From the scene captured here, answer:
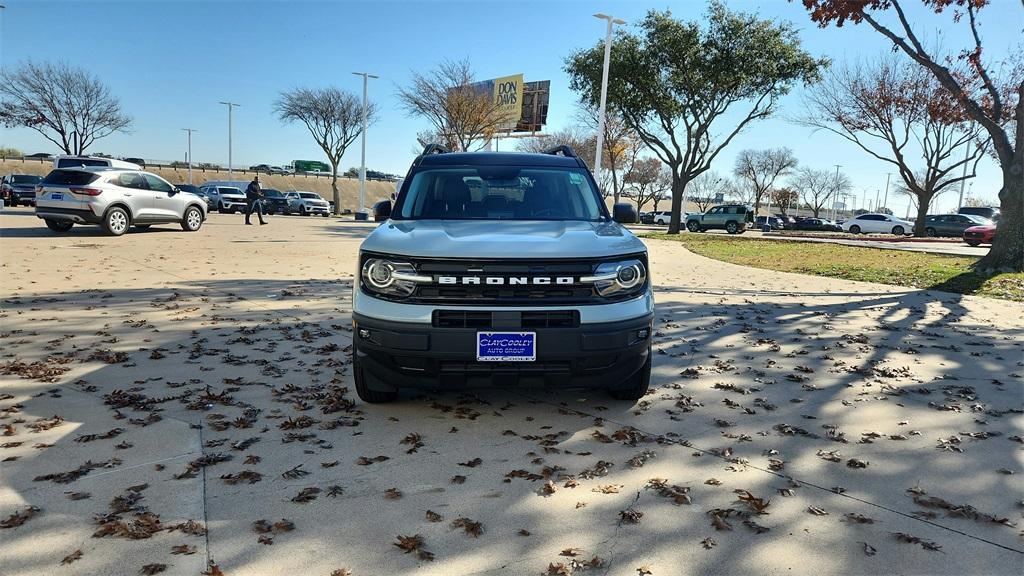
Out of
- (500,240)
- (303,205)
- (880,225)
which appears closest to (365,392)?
(500,240)

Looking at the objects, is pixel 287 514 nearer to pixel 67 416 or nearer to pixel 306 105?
pixel 67 416

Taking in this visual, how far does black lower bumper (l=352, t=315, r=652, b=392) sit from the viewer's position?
342 cm

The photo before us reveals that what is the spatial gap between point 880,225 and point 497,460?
4696 centimetres

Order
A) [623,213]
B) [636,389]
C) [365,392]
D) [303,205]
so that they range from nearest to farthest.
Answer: [365,392]
[636,389]
[623,213]
[303,205]

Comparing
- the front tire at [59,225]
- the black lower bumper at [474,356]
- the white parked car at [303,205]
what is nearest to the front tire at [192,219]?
the front tire at [59,225]

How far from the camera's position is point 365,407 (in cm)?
409

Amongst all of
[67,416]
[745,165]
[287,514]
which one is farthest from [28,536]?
[745,165]

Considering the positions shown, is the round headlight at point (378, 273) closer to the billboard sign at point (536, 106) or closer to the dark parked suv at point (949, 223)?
the billboard sign at point (536, 106)

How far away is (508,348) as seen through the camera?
343cm

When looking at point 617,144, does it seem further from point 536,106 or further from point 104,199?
point 104,199

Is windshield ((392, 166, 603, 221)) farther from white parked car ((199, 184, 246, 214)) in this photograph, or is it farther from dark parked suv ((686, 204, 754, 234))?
dark parked suv ((686, 204, 754, 234))

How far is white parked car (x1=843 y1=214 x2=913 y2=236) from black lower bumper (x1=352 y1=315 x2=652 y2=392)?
44.4m

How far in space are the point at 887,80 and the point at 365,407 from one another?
1444 inches

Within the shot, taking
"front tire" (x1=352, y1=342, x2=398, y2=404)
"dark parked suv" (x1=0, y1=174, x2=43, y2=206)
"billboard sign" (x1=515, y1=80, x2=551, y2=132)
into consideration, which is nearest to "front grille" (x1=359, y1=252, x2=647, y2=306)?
"front tire" (x1=352, y1=342, x2=398, y2=404)
